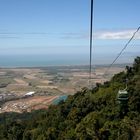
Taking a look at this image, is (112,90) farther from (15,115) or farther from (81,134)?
(15,115)

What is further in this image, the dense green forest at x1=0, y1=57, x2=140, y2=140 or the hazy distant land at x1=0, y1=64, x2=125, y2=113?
the hazy distant land at x1=0, y1=64, x2=125, y2=113

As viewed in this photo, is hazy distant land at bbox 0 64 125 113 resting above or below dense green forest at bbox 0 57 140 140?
below

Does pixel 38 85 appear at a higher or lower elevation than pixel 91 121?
lower

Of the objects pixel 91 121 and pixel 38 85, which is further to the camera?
pixel 38 85
